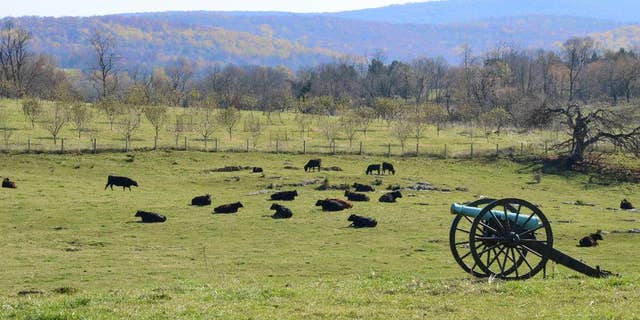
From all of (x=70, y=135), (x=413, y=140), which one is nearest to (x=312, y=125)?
(x=413, y=140)

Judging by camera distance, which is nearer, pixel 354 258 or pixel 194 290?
pixel 194 290

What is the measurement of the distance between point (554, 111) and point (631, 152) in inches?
295

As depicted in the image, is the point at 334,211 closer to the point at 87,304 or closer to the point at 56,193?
the point at 56,193

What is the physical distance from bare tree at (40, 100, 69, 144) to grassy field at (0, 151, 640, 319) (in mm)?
16093

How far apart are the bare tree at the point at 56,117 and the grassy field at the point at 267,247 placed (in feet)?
52.8

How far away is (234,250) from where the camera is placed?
31.0 m

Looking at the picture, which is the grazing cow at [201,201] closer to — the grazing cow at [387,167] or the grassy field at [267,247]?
the grassy field at [267,247]

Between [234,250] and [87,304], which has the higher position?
[87,304]

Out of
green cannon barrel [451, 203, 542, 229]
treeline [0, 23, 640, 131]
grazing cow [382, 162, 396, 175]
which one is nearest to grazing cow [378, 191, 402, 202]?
grazing cow [382, 162, 396, 175]

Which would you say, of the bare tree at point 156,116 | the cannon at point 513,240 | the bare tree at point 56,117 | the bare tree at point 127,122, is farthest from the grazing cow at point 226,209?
the bare tree at point 127,122

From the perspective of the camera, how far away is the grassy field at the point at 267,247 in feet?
47.6

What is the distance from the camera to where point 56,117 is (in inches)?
3194

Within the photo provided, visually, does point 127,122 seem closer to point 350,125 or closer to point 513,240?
point 350,125

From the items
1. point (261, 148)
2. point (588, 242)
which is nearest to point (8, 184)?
point (261, 148)
